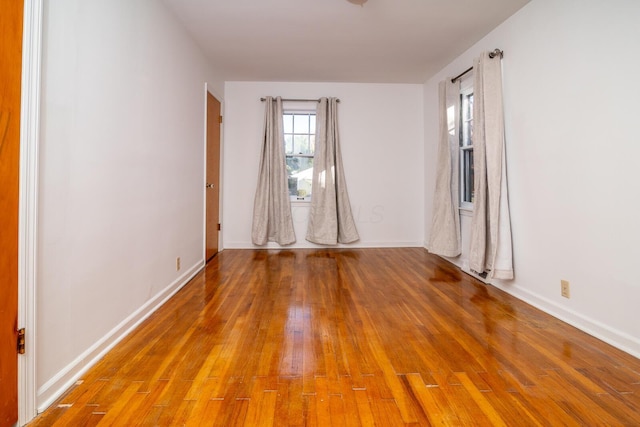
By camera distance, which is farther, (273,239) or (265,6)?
(273,239)

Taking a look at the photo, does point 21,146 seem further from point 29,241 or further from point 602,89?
point 602,89

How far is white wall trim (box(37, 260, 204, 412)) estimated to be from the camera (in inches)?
53.1

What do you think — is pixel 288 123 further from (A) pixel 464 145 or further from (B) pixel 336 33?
(A) pixel 464 145

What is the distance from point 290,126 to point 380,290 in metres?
2.88

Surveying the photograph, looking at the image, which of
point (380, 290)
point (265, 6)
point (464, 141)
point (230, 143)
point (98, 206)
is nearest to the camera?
point (98, 206)

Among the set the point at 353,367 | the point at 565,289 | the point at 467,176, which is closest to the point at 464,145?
the point at 467,176

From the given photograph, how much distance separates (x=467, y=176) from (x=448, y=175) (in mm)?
223

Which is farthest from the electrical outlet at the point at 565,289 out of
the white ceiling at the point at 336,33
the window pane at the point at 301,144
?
the window pane at the point at 301,144

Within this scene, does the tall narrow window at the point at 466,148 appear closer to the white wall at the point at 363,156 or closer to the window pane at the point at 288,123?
the white wall at the point at 363,156

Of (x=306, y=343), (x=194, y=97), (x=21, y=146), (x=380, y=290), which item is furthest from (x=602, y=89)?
(x=194, y=97)

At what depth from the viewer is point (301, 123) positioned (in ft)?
15.8

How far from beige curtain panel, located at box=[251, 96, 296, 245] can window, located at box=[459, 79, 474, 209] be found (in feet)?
7.40

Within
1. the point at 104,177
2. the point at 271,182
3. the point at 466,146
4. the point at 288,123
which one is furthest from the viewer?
the point at 288,123

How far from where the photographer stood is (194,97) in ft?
10.9
